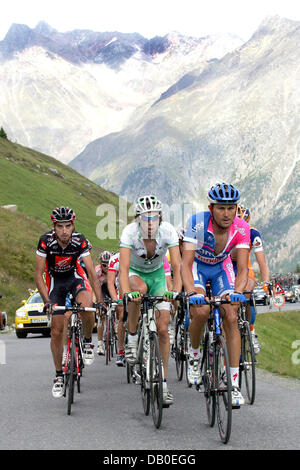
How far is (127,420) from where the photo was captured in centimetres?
750

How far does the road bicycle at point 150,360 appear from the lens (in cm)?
719

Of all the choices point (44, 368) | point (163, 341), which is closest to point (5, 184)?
point (44, 368)

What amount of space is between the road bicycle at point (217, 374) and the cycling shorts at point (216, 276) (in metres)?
0.76

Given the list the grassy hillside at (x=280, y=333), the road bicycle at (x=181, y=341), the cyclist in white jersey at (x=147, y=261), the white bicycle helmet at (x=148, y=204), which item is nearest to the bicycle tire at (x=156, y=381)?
the cyclist in white jersey at (x=147, y=261)

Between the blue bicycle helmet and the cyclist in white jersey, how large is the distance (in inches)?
38.5

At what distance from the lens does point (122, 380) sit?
447 inches

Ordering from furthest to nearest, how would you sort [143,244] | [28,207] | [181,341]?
[28,207] → [181,341] → [143,244]

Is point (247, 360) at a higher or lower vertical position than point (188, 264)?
lower

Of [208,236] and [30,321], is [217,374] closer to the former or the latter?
[208,236]

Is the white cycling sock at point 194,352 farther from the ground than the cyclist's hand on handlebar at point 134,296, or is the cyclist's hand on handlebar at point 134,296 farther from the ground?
the cyclist's hand on handlebar at point 134,296

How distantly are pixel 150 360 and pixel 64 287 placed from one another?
2179 millimetres

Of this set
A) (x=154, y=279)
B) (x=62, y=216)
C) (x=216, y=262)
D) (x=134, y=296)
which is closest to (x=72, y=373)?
(x=134, y=296)

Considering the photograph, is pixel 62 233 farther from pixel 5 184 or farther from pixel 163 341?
pixel 5 184

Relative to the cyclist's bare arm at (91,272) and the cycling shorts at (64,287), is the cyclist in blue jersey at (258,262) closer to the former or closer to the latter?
the cyclist's bare arm at (91,272)
